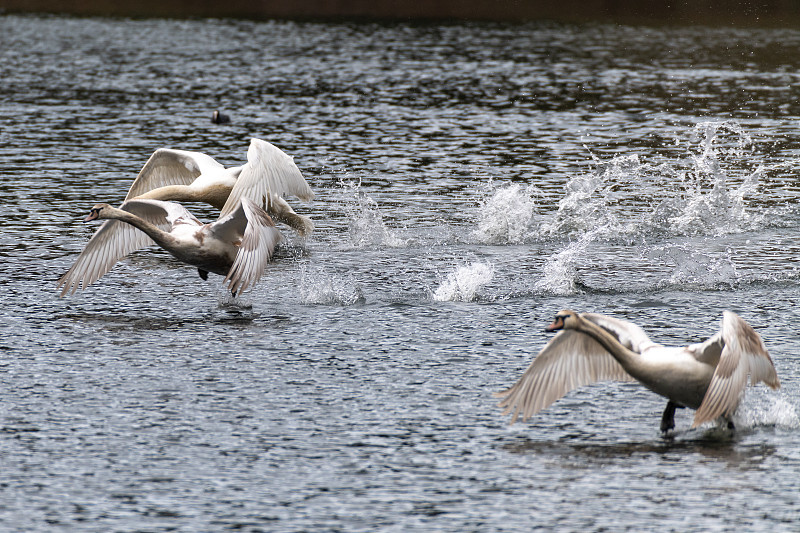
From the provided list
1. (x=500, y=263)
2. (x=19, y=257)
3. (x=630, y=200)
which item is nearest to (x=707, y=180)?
(x=630, y=200)

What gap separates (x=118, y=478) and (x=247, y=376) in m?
2.50

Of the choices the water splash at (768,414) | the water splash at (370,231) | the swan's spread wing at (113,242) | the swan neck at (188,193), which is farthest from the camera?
the water splash at (370,231)

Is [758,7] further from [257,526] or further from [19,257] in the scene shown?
[257,526]

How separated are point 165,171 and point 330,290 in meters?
5.03

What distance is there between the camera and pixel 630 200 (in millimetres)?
19562

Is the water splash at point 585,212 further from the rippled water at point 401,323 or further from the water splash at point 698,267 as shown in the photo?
the water splash at point 698,267

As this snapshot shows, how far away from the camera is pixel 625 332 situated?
953cm

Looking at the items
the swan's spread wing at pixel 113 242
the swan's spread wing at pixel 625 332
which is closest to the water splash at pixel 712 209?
the swan's spread wing at pixel 113 242

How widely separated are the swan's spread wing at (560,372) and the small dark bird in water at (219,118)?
19.7 m

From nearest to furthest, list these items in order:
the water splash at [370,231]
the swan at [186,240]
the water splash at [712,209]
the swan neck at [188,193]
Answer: the swan at [186,240], the swan neck at [188,193], the water splash at [370,231], the water splash at [712,209]

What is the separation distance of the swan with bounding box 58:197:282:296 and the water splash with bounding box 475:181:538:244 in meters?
4.29

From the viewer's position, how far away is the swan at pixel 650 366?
8.88 m

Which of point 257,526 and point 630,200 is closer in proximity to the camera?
point 257,526

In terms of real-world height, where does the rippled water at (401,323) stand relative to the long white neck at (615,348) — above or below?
below
